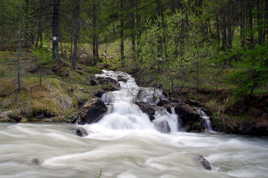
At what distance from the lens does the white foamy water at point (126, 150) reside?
24.0 feet

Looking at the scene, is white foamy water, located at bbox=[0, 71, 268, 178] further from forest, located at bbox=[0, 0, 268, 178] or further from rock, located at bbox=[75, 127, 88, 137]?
rock, located at bbox=[75, 127, 88, 137]

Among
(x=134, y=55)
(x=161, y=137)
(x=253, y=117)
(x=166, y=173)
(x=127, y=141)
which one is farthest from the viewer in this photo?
(x=134, y=55)

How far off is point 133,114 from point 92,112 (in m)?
2.17

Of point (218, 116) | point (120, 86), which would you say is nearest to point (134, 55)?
point (120, 86)

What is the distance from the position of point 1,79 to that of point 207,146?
473 inches

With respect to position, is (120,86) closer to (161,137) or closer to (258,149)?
(161,137)

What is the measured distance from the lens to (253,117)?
47.4 feet

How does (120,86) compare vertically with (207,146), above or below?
above

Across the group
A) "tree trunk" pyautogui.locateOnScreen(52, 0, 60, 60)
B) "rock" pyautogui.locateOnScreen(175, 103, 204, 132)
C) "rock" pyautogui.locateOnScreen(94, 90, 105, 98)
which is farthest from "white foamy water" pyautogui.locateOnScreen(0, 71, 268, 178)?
"tree trunk" pyautogui.locateOnScreen(52, 0, 60, 60)

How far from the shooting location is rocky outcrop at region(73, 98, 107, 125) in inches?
570

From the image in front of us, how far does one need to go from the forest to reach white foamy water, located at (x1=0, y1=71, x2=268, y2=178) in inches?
1.3

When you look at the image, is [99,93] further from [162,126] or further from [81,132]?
[81,132]

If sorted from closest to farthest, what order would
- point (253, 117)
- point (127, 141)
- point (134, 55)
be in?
point (127, 141), point (253, 117), point (134, 55)

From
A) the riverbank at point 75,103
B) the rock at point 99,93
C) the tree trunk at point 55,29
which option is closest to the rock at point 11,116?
the riverbank at point 75,103
